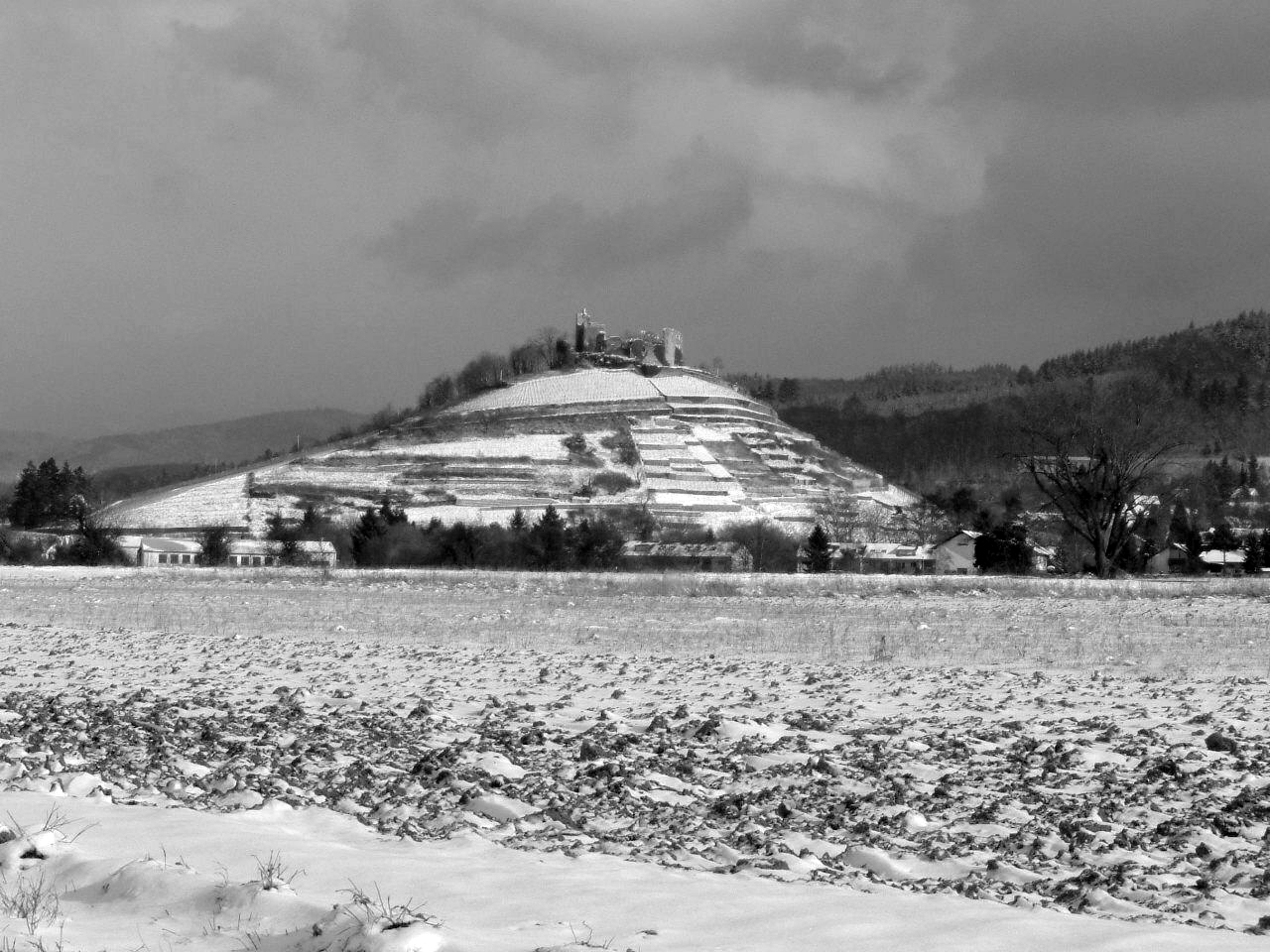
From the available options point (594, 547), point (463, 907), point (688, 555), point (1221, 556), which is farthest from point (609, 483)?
point (463, 907)

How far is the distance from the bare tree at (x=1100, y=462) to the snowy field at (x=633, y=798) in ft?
131

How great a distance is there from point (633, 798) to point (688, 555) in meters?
116

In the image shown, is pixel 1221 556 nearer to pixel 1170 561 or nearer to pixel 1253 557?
pixel 1170 561

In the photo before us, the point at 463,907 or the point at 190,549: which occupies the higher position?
the point at 463,907

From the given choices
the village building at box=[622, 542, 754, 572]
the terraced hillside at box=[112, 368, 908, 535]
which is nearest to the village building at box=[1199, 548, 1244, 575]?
the village building at box=[622, 542, 754, 572]

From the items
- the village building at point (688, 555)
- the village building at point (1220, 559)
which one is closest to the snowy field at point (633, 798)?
the village building at point (688, 555)

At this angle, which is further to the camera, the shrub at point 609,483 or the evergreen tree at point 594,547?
the shrub at point 609,483

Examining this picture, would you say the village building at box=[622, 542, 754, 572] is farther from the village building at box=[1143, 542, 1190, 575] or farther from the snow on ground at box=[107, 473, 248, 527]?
the snow on ground at box=[107, 473, 248, 527]

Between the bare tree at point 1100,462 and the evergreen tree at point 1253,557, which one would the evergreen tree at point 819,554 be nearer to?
the evergreen tree at point 1253,557

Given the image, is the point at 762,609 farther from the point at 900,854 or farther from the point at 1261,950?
A: the point at 1261,950

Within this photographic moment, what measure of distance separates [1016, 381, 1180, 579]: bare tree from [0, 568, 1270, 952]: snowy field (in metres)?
40.0

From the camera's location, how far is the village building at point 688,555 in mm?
119669

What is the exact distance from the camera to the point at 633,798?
10883mm

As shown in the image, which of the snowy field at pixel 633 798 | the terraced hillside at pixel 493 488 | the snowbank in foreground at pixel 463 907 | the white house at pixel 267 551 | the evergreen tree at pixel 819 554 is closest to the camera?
the snowbank in foreground at pixel 463 907
